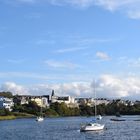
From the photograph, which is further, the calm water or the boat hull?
the boat hull

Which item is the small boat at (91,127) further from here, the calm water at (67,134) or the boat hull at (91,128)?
the calm water at (67,134)

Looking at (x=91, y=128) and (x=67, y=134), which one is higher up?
(x=91, y=128)

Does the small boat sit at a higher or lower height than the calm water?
higher

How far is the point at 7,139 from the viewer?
3688 inches

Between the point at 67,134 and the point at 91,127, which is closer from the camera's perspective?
the point at 67,134

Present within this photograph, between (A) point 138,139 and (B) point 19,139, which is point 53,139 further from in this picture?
(A) point 138,139

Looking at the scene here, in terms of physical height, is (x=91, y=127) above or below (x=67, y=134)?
above

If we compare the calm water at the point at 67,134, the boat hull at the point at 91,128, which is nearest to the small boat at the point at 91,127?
the boat hull at the point at 91,128

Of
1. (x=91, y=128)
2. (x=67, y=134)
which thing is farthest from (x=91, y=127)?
(x=67, y=134)

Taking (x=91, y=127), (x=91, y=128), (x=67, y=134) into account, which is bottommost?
(x=67, y=134)

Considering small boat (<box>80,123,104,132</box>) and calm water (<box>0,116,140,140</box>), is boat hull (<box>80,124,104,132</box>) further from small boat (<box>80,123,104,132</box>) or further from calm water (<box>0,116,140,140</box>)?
calm water (<box>0,116,140,140</box>)

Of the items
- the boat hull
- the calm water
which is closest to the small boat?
the boat hull

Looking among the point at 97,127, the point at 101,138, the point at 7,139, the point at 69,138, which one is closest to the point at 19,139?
the point at 7,139

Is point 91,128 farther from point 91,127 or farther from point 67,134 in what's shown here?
point 67,134
